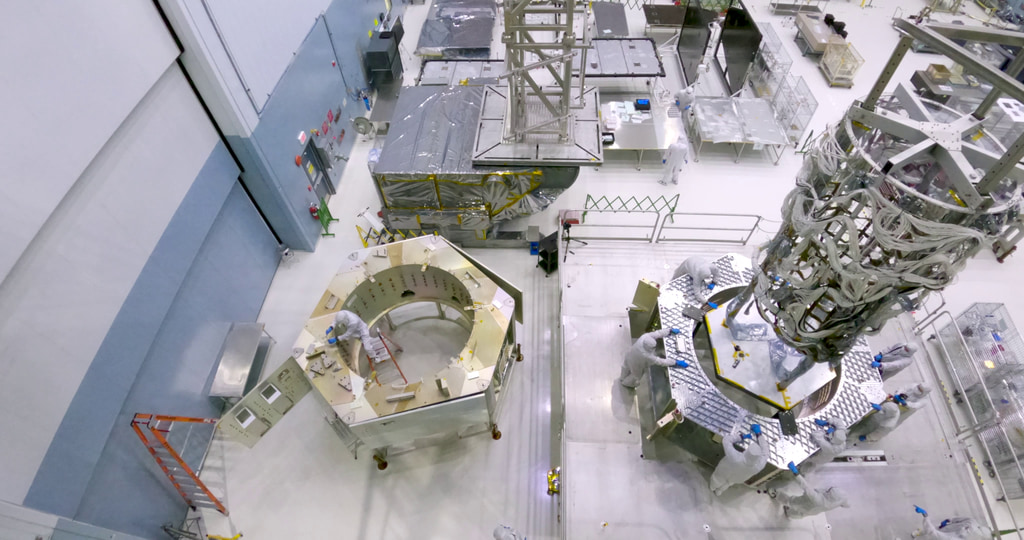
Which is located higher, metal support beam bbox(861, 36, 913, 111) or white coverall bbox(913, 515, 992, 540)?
metal support beam bbox(861, 36, 913, 111)

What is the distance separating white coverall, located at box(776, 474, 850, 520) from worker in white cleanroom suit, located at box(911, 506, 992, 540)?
0.81 meters

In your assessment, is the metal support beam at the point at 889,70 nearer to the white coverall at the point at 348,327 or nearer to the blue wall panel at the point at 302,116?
the white coverall at the point at 348,327

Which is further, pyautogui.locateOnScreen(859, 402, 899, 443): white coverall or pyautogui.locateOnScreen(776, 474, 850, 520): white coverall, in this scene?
pyautogui.locateOnScreen(859, 402, 899, 443): white coverall

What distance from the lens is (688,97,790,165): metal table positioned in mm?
10164

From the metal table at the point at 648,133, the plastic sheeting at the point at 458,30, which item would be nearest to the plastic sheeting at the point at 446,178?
the metal table at the point at 648,133

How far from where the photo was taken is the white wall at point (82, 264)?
14.5ft

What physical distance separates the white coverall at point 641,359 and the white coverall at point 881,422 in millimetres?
2346

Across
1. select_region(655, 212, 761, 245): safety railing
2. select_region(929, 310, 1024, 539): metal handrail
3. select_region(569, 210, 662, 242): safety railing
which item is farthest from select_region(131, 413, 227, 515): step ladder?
select_region(929, 310, 1024, 539): metal handrail

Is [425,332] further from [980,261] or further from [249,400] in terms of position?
[980,261]

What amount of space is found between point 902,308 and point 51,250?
7.88m

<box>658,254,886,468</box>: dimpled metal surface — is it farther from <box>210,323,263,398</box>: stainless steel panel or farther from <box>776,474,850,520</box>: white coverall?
<box>210,323,263,398</box>: stainless steel panel

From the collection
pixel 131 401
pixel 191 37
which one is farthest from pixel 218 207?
pixel 131 401

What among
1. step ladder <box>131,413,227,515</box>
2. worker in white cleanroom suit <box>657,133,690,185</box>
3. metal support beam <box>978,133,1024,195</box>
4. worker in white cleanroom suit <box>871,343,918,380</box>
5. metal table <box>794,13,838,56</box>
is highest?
metal table <box>794,13,838,56</box>

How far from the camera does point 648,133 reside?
10266 mm
